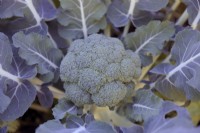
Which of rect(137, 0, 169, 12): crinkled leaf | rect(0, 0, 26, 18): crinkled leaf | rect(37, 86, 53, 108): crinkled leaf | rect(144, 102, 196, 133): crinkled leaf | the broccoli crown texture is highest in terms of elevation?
rect(0, 0, 26, 18): crinkled leaf

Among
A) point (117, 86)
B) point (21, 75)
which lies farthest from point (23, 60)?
point (117, 86)

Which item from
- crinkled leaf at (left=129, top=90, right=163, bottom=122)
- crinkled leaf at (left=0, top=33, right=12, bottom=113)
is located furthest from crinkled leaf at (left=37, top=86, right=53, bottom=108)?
crinkled leaf at (left=129, top=90, right=163, bottom=122)

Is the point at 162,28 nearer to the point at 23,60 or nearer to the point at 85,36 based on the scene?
the point at 85,36

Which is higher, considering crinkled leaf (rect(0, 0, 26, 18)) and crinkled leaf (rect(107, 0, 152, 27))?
crinkled leaf (rect(0, 0, 26, 18))

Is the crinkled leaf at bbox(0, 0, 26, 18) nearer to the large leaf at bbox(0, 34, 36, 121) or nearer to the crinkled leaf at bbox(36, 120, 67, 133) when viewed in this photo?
the large leaf at bbox(0, 34, 36, 121)

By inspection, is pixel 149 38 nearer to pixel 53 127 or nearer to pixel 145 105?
pixel 145 105
